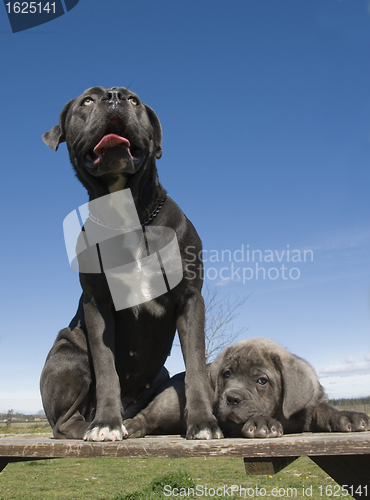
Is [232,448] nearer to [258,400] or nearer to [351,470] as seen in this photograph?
[351,470]

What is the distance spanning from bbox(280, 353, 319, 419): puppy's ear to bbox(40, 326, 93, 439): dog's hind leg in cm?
140

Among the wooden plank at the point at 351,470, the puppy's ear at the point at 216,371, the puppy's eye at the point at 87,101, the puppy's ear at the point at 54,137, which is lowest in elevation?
the wooden plank at the point at 351,470

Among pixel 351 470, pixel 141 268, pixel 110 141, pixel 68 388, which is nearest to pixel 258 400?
pixel 351 470

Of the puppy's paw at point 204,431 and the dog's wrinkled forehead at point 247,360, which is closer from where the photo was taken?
the puppy's paw at point 204,431

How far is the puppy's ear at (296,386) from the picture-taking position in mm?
3154

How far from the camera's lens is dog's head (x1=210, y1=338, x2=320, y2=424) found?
10.0ft

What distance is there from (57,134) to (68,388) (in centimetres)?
201

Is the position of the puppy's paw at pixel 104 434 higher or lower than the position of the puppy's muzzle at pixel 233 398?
lower

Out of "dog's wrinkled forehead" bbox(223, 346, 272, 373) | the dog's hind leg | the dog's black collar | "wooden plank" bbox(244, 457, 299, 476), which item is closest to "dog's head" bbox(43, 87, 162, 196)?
the dog's black collar

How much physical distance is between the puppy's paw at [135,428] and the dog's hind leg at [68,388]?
32cm

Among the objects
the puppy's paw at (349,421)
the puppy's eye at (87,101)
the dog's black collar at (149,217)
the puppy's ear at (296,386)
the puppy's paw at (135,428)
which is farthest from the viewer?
the puppy's eye at (87,101)

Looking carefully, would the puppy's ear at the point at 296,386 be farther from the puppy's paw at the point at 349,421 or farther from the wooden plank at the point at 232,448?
the wooden plank at the point at 232,448

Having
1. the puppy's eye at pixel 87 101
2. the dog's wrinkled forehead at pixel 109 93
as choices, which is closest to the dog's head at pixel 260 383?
the dog's wrinkled forehead at pixel 109 93

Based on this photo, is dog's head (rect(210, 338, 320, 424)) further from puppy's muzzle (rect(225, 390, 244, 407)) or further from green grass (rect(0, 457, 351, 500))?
green grass (rect(0, 457, 351, 500))
